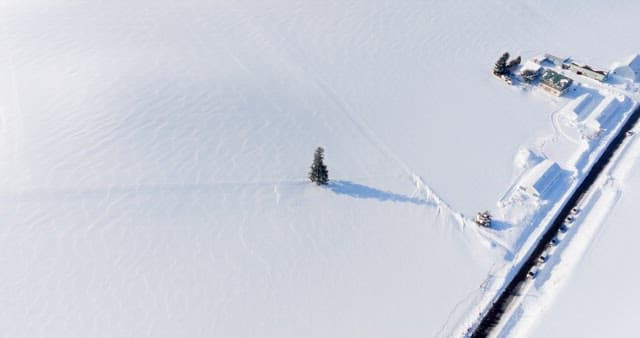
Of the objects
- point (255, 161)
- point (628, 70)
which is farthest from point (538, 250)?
point (628, 70)

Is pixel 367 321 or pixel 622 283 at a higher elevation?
pixel 622 283

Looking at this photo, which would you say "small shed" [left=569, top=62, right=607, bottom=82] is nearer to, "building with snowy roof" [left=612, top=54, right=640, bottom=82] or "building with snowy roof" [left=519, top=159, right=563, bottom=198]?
"building with snowy roof" [left=612, top=54, right=640, bottom=82]

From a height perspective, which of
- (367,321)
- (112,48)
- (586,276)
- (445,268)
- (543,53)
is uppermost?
(543,53)

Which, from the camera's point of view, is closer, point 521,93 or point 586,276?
point 586,276

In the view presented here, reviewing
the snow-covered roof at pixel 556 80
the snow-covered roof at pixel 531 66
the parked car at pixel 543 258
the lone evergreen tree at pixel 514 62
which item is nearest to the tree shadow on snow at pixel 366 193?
the parked car at pixel 543 258

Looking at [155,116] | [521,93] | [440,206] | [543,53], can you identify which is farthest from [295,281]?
[543,53]

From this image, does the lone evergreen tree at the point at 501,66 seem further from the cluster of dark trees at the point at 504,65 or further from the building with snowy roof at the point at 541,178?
the building with snowy roof at the point at 541,178

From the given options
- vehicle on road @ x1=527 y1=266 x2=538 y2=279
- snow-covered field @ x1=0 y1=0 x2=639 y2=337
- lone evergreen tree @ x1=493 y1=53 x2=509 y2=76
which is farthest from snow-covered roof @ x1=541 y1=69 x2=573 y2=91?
vehicle on road @ x1=527 y1=266 x2=538 y2=279

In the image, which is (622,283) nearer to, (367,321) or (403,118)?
(367,321)
